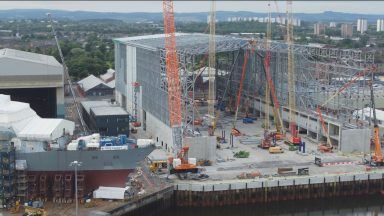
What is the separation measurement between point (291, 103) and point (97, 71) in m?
48.1

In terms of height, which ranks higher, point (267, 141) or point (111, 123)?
point (111, 123)

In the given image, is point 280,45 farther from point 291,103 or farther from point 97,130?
Answer: point 97,130

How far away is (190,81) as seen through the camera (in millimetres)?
44219

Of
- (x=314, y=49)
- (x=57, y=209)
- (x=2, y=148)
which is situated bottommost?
(x=57, y=209)

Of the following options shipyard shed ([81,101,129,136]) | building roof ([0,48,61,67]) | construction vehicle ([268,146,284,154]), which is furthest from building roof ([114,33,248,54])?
construction vehicle ([268,146,284,154])

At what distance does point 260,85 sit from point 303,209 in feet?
76.9

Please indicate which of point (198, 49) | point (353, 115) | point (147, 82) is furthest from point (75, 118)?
point (353, 115)

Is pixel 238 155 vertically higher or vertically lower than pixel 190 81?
lower

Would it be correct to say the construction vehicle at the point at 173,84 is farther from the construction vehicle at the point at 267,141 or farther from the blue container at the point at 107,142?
the construction vehicle at the point at 267,141

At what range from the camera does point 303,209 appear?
35.6 metres

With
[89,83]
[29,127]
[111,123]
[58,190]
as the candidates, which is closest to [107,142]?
[58,190]

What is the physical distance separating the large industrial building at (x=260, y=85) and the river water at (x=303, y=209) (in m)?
6.38

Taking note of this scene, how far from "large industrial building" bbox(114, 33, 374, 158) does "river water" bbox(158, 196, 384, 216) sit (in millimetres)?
6380

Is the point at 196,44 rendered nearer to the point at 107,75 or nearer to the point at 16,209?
the point at 16,209
